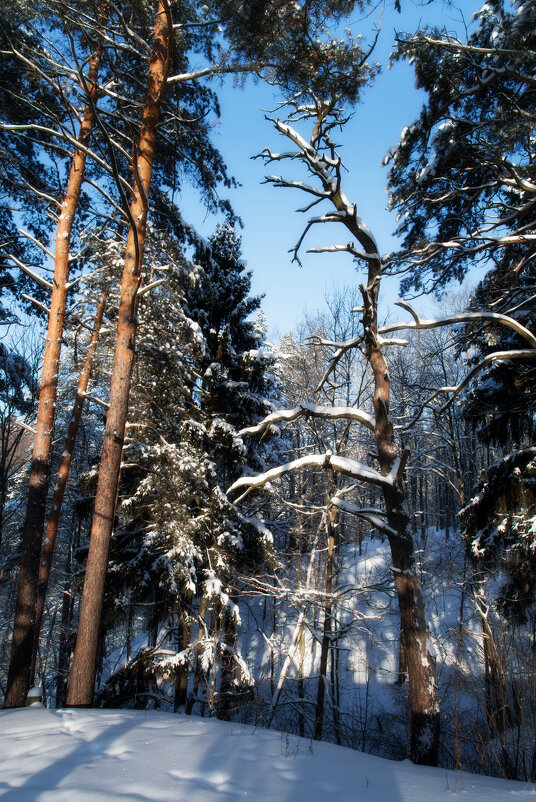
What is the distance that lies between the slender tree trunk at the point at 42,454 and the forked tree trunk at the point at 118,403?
88 cm

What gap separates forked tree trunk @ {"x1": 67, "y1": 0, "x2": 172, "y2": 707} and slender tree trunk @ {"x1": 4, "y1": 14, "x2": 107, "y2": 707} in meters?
0.88

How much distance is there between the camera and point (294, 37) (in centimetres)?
581

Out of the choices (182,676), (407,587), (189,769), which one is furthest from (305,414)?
(182,676)

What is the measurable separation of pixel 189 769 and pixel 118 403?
4.21 meters

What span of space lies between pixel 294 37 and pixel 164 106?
2.62 metres

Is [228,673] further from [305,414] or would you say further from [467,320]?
[467,320]

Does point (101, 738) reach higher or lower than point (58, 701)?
higher

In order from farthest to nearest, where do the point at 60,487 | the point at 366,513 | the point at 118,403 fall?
the point at 60,487 → the point at 118,403 → the point at 366,513

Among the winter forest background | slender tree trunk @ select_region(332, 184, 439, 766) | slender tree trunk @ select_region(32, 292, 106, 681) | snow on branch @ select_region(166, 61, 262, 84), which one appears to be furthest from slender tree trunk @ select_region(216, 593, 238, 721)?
snow on branch @ select_region(166, 61, 262, 84)

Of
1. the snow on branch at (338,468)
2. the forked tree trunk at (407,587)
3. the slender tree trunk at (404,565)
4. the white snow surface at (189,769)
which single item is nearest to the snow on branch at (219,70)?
the slender tree trunk at (404,565)

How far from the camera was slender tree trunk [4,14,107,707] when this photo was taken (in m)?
6.66

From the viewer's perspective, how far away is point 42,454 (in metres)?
7.27

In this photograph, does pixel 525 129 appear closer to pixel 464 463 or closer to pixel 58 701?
pixel 58 701

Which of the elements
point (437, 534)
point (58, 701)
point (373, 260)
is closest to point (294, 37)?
point (373, 260)
